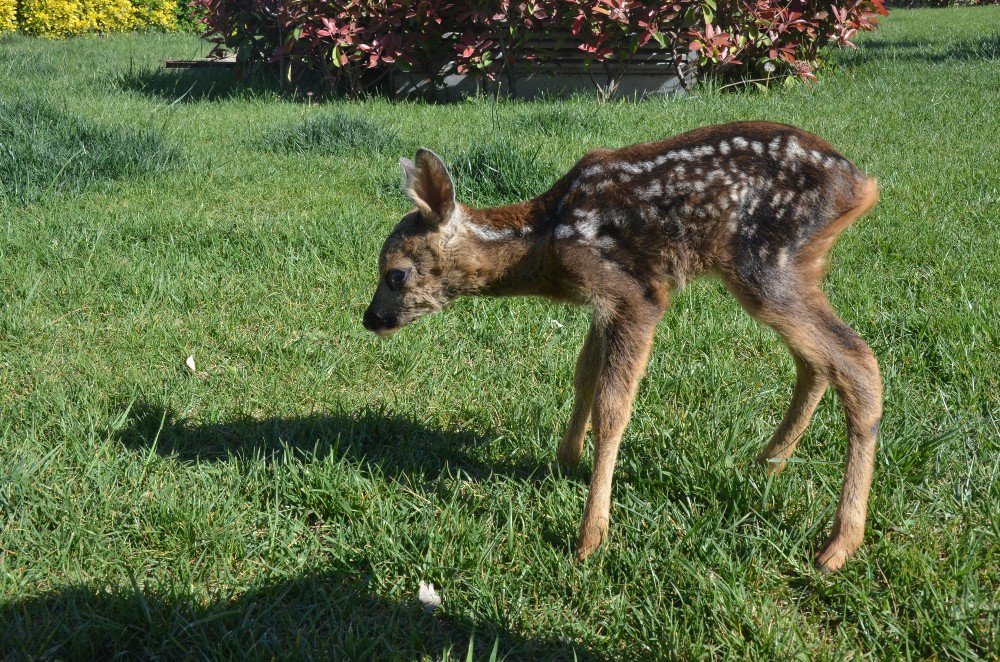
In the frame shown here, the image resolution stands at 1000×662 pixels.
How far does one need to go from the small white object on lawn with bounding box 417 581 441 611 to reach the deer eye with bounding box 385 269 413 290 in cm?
114

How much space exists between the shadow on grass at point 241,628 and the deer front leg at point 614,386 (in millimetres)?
515

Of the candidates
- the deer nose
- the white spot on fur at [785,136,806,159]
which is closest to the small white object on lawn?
the deer nose

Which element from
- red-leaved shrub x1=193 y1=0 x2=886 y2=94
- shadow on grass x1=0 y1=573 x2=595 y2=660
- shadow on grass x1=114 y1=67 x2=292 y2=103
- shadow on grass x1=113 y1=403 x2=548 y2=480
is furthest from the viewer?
shadow on grass x1=114 y1=67 x2=292 y2=103

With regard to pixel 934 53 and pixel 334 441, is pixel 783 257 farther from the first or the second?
pixel 934 53

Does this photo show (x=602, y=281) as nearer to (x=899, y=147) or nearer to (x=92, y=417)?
(x=92, y=417)

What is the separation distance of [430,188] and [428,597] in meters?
1.44

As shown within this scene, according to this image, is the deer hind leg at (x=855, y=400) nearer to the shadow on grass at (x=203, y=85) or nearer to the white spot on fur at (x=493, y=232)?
the white spot on fur at (x=493, y=232)

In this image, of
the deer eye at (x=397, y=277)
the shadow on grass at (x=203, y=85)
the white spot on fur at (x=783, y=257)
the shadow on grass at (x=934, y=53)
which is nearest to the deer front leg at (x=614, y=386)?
the white spot on fur at (x=783, y=257)

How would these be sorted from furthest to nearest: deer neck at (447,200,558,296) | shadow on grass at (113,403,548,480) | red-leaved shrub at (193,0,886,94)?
red-leaved shrub at (193,0,886,94), shadow on grass at (113,403,548,480), deer neck at (447,200,558,296)

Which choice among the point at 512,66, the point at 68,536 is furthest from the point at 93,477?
the point at 512,66

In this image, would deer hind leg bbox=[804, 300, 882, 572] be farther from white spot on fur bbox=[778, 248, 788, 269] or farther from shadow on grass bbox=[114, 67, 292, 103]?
shadow on grass bbox=[114, 67, 292, 103]

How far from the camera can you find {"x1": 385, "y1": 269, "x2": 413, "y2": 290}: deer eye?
3254 mm

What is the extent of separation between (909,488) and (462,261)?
1.74m

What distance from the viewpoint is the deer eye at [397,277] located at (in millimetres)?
3254
